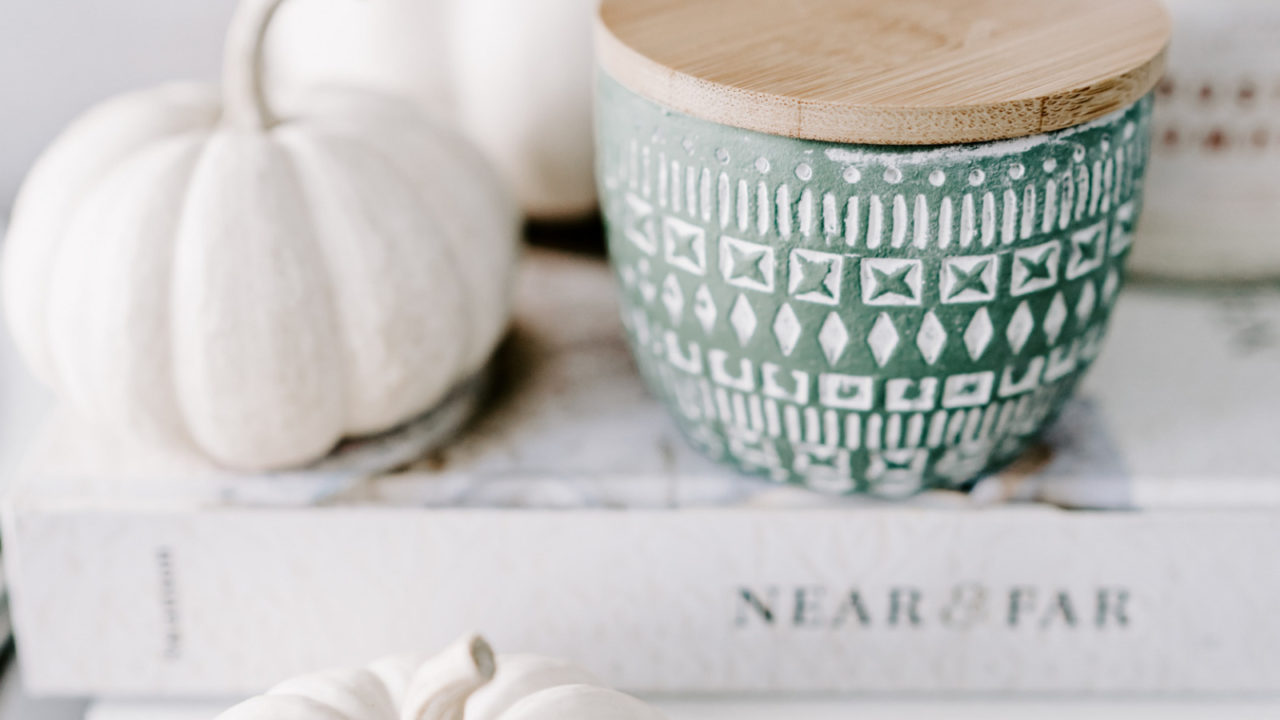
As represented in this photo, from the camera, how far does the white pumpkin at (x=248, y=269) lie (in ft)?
1.48

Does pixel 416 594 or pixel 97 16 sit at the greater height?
pixel 97 16

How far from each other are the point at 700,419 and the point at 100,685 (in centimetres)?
29

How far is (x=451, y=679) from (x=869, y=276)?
19 centimetres

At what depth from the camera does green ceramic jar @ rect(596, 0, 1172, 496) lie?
0.39 metres

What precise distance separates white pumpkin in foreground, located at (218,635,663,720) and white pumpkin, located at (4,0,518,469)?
12 cm

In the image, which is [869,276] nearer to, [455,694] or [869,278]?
[869,278]

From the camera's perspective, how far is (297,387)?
464mm

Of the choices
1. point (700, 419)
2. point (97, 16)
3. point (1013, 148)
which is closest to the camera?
point (1013, 148)

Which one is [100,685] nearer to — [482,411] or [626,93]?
[482,411]

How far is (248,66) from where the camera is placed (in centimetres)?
48

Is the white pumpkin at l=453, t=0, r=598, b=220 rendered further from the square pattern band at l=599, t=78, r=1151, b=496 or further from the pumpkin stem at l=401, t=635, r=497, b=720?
the pumpkin stem at l=401, t=635, r=497, b=720

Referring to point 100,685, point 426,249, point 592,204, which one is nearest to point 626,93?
point 426,249

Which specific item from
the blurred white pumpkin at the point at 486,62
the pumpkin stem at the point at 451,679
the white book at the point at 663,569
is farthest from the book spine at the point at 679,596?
the blurred white pumpkin at the point at 486,62

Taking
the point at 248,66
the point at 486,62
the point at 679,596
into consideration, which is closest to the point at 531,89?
the point at 486,62
